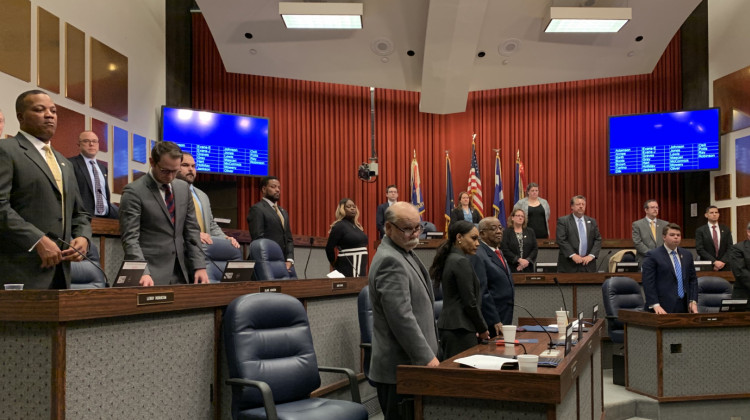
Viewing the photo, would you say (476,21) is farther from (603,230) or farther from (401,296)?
(401,296)

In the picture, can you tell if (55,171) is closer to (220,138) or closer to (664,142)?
(220,138)

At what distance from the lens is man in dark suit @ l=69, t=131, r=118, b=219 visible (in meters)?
5.59

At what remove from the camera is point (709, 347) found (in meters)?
5.25

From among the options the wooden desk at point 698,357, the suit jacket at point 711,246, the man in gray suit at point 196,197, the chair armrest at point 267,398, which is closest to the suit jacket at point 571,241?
the suit jacket at point 711,246

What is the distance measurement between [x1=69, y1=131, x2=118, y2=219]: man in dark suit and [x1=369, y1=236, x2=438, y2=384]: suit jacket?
346 centimetres

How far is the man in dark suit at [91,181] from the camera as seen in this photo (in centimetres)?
559

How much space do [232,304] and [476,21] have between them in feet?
20.7

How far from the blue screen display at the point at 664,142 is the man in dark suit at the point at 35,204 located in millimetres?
8676

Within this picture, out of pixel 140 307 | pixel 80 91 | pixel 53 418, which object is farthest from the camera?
pixel 80 91

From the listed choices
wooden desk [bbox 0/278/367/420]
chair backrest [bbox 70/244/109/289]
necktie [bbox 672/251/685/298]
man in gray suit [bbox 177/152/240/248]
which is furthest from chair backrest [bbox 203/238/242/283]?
necktie [bbox 672/251/685/298]

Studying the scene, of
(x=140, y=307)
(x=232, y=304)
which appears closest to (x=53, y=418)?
(x=140, y=307)

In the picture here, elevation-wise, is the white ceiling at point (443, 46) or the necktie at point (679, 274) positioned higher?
the white ceiling at point (443, 46)

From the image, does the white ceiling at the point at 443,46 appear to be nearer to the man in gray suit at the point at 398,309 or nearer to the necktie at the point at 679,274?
the necktie at the point at 679,274

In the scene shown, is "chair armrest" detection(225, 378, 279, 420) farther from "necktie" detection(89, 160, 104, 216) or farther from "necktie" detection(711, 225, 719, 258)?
"necktie" detection(711, 225, 719, 258)
